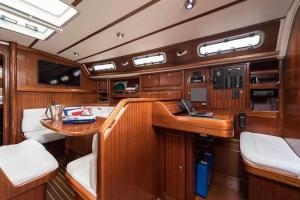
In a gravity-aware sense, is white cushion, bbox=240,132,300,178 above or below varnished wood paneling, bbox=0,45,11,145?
below

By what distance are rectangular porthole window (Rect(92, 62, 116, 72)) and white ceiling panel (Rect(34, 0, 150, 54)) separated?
121cm

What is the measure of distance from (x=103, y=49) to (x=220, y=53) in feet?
6.91

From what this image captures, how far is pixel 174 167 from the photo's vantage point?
4.73ft

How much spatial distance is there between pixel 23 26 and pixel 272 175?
336cm

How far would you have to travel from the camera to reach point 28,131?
2615 mm

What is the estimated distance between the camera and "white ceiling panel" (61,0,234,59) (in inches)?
Result: 51.1

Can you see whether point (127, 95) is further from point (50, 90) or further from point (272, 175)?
point (272, 175)


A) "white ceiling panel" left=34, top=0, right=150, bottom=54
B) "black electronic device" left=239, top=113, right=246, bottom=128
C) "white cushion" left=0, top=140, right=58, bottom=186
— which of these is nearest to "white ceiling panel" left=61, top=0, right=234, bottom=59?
"white ceiling panel" left=34, top=0, right=150, bottom=54

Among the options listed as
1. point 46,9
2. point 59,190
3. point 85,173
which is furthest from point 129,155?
point 46,9

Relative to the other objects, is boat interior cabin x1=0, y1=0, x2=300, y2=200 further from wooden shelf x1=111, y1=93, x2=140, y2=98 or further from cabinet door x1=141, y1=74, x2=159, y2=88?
wooden shelf x1=111, y1=93, x2=140, y2=98

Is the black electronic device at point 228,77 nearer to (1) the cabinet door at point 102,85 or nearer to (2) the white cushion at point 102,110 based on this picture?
(2) the white cushion at point 102,110

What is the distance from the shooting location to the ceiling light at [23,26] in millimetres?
1713

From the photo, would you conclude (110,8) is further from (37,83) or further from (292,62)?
(37,83)

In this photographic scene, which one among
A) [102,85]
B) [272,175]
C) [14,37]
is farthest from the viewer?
[102,85]
